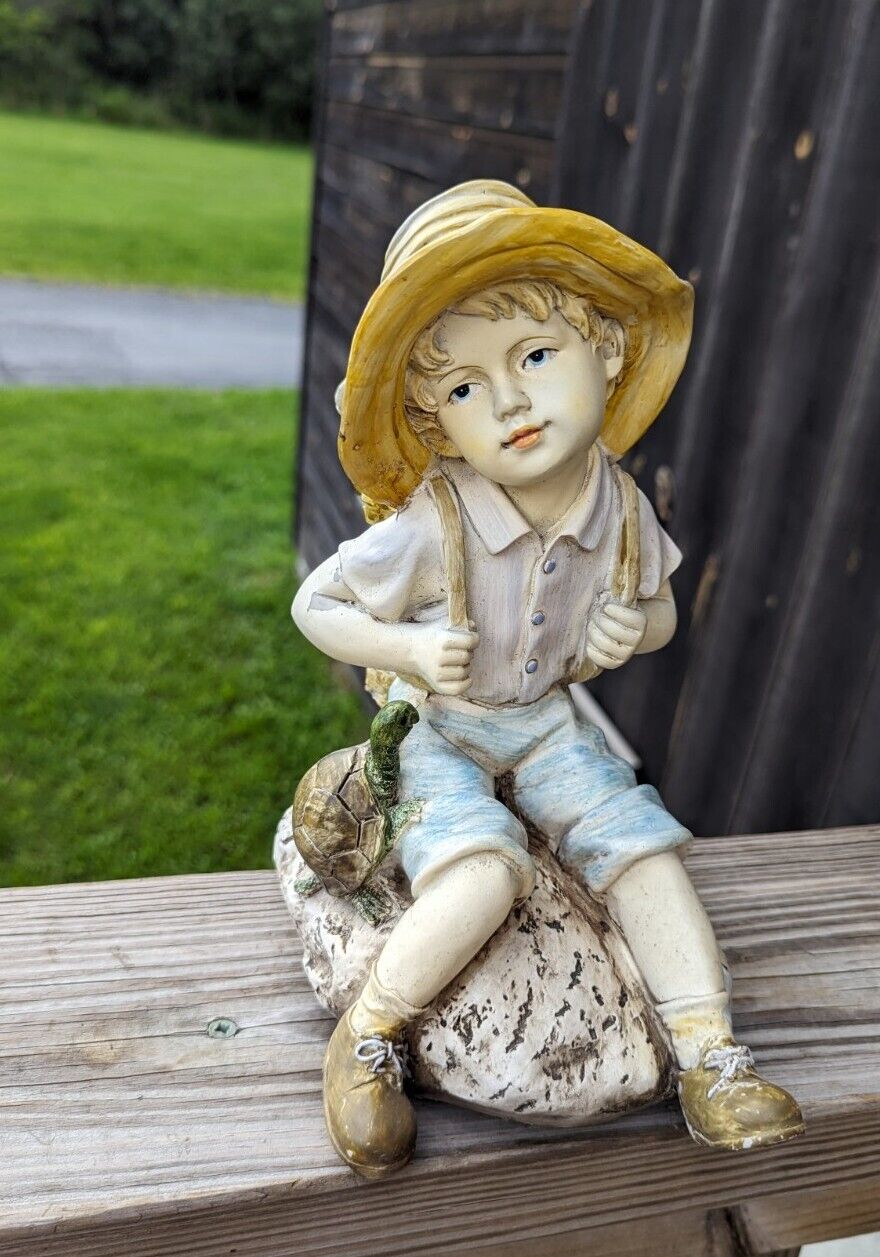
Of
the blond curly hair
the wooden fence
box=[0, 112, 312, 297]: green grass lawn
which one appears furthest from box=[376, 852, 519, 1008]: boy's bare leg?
box=[0, 112, 312, 297]: green grass lawn

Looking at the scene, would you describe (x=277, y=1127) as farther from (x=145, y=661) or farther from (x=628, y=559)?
(x=145, y=661)

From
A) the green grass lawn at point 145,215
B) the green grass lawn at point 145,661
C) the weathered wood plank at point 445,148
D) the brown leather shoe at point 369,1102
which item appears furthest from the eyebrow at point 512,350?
the green grass lawn at point 145,215

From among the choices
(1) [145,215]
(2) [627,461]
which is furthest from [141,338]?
(2) [627,461]

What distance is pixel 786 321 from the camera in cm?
190

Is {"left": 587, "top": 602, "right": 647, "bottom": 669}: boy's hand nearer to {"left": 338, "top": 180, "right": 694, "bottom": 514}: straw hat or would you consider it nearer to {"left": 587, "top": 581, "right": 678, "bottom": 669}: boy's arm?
{"left": 587, "top": 581, "right": 678, "bottom": 669}: boy's arm

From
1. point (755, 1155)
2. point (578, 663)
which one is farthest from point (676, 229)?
point (755, 1155)

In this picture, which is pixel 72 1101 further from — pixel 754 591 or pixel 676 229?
pixel 676 229

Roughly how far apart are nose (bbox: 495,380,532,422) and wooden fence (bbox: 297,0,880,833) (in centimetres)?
89

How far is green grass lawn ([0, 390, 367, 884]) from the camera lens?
3.39 m

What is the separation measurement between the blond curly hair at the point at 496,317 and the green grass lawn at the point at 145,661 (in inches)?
93.5

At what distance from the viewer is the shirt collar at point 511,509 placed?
1133 mm

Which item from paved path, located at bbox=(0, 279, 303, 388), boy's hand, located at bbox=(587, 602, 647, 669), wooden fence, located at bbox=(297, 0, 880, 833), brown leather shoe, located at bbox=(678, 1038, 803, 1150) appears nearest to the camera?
brown leather shoe, located at bbox=(678, 1038, 803, 1150)

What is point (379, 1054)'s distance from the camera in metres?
1.00

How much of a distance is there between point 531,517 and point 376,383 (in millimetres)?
216
